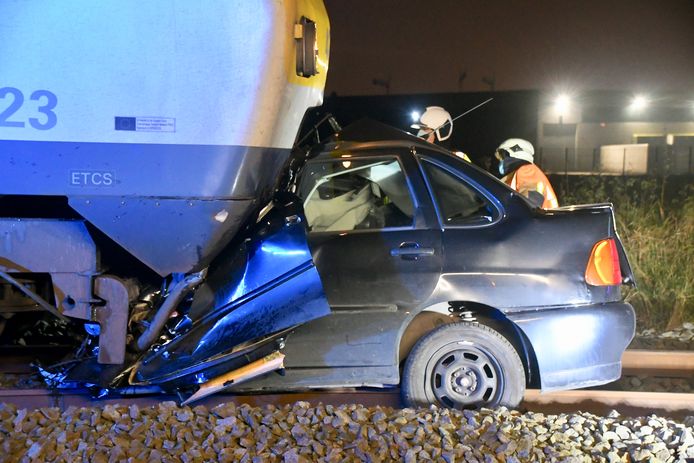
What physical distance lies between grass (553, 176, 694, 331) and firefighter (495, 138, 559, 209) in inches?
94.9

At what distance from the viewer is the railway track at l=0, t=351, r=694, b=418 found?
510cm

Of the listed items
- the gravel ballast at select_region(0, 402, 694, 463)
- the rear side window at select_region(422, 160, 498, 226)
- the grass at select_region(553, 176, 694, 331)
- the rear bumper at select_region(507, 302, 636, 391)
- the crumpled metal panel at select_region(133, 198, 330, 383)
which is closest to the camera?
the gravel ballast at select_region(0, 402, 694, 463)

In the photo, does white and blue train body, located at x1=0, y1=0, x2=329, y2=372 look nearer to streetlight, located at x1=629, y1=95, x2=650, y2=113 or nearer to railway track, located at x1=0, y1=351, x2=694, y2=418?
railway track, located at x1=0, y1=351, x2=694, y2=418

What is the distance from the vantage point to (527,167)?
257 inches

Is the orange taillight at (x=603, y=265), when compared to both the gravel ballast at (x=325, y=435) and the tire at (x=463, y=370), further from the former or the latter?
the gravel ballast at (x=325, y=435)

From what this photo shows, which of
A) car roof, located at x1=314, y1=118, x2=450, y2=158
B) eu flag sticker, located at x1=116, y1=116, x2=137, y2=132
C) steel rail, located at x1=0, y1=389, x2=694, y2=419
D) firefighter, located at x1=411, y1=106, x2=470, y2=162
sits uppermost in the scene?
firefighter, located at x1=411, y1=106, x2=470, y2=162

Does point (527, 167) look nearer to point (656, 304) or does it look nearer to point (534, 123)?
point (656, 304)

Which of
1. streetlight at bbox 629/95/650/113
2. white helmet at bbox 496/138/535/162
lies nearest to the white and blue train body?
white helmet at bbox 496/138/535/162

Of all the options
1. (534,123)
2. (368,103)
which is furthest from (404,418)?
(534,123)

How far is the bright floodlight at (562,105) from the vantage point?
74.2ft

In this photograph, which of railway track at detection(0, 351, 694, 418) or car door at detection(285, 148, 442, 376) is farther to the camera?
railway track at detection(0, 351, 694, 418)

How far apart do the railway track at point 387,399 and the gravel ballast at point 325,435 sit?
412mm

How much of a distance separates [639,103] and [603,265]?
66.8 feet

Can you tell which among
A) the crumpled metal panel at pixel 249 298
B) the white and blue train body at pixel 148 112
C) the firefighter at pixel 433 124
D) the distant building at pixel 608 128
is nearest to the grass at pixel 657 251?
the firefighter at pixel 433 124
